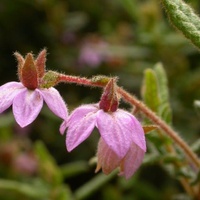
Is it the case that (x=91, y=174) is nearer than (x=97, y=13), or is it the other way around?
(x=91, y=174)

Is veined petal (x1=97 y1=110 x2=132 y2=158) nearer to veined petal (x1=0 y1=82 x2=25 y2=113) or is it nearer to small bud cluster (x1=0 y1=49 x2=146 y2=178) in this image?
small bud cluster (x1=0 y1=49 x2=146 y2=178)

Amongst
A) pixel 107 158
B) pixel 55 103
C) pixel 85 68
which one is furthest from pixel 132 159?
pixel 85 68

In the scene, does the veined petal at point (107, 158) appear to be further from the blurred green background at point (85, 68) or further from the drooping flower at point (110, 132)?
the blurred green background at point (85, 68)

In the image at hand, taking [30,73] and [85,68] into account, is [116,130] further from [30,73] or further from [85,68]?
[85,68]

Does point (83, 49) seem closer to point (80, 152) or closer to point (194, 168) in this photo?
point (80, 152)

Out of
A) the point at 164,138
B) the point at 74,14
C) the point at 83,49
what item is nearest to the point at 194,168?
the point at 164,138

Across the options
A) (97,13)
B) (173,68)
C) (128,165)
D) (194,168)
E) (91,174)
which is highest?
(128,165)
